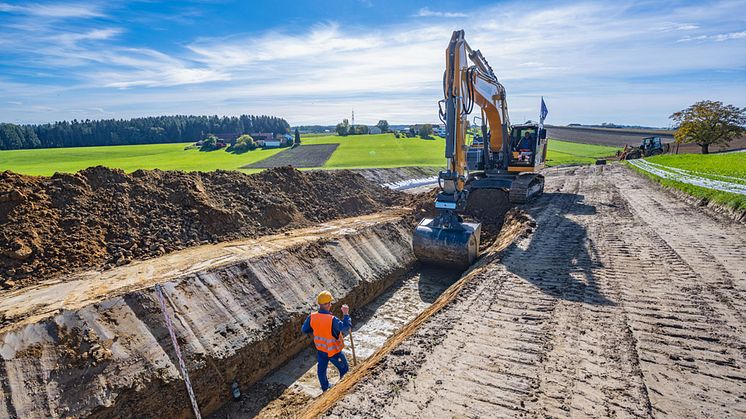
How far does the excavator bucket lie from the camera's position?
29.4 ft

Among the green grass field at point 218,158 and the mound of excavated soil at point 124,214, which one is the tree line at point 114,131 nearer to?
the green grass field at point 218,158

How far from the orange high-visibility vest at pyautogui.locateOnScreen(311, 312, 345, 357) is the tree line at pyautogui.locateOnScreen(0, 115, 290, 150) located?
62301 mm

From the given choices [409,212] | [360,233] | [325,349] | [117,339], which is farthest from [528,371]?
[409,212]

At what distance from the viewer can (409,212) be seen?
46.4 ft

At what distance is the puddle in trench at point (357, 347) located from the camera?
19.8 feet

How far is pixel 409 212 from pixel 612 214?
6569 millimetres

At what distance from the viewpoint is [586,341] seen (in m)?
4.73

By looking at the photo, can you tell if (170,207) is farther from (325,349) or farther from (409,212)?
(409,212)

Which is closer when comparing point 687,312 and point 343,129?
point 687,312

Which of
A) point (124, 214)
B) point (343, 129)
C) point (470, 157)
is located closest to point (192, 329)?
point (124, 214)

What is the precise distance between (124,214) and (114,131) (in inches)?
2643

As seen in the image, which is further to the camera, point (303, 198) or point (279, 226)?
point (303, 198)

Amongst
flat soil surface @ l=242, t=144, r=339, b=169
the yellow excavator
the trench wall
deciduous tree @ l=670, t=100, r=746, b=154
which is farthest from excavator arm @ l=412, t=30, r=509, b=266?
deciduous tree @ l=670, t=100, r=746, b=154

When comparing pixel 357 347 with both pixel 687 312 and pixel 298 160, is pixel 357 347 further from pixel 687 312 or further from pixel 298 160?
pixel 298 160
